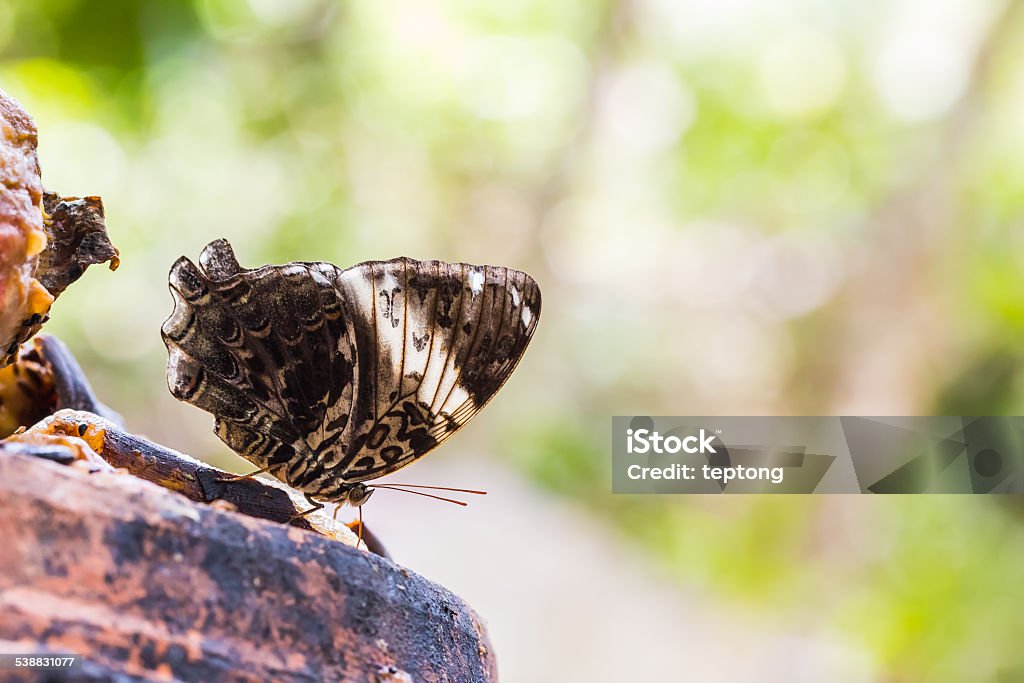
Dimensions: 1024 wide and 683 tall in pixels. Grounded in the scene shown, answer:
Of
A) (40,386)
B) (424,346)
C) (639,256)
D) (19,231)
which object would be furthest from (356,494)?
(639,256)

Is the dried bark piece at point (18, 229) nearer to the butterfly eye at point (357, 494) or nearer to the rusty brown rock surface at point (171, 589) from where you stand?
the rusty brown rock surface at point (171, 589)

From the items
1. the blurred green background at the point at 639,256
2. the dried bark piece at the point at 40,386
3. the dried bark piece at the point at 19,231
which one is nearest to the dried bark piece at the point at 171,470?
the dried bark piece at the point at 19,231

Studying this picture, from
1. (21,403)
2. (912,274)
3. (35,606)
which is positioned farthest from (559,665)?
(35,606)

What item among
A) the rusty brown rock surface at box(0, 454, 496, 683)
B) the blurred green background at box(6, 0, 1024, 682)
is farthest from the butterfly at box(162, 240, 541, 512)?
the blurred green background at box(6, 0, 1024, 682)

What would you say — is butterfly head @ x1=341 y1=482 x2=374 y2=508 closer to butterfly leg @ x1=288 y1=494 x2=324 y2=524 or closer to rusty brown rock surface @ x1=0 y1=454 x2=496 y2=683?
butterfly leg @ x1=288 y1=494 x2=324 y2=524

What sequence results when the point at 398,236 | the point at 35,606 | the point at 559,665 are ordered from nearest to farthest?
the point at 35,606
the point at 559,665
the point at 398,236

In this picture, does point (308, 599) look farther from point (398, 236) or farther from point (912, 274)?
A: point (398, 236)

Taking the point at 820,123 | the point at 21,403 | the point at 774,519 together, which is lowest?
the point at 21,403
